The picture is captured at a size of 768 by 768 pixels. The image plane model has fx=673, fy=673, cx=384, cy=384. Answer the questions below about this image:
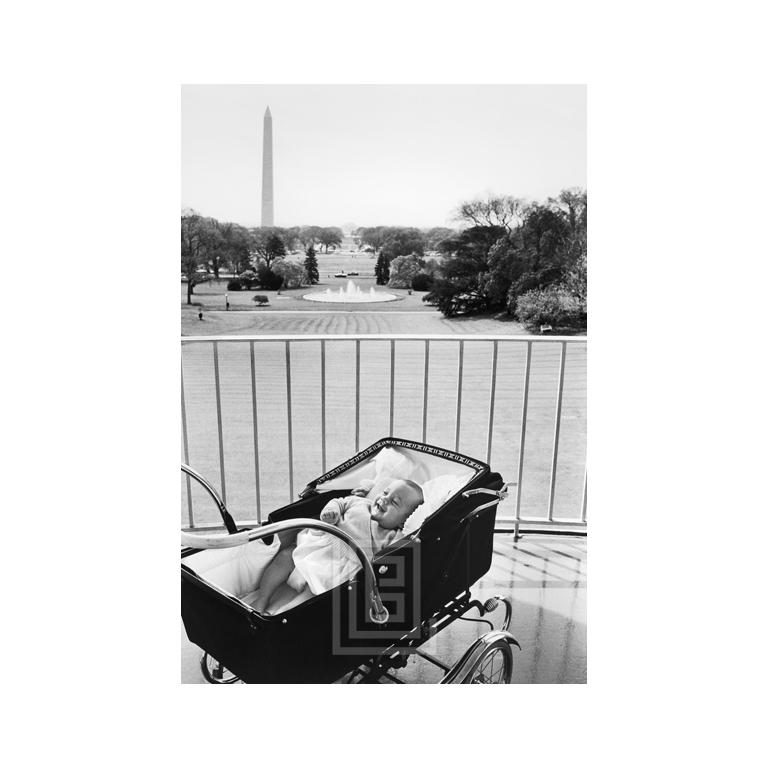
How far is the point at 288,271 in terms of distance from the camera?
1920 mm

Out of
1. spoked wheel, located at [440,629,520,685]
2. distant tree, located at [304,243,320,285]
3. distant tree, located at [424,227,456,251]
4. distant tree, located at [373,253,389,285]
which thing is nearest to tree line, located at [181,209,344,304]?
distant tree, located at [304,243,320,285]

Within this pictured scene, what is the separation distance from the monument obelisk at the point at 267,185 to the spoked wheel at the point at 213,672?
1210 mm

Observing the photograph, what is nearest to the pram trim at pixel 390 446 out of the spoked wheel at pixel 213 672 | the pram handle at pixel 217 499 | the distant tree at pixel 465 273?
the pram handle at pixel 217 499

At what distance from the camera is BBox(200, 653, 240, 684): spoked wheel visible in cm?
180

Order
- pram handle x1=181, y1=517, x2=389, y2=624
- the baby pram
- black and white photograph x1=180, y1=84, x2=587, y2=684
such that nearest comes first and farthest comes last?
pram handle x1=181, y1=517, x2=389, y2=624 < the baby pram < black and white photograph x1=180, y1=84, x2=587, y2=684

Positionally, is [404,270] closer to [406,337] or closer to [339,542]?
[406,337]

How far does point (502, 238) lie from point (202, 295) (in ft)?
2.84

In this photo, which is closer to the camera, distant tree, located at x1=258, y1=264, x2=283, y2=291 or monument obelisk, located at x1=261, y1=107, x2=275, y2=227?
monument obelisk, located at x1=261, y1=107, x2=275, y2=227

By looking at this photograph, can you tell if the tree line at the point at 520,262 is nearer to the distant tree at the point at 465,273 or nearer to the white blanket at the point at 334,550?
the distant tree at the point at 465,273

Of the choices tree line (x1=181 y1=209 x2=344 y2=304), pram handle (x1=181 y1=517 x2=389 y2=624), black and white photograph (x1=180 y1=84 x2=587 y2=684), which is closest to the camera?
pram handle (x1=181 y1=517 x2=389 y2=624)

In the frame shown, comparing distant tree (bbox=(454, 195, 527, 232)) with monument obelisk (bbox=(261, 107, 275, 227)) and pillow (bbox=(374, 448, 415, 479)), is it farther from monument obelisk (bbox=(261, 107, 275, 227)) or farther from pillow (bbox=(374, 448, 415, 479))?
pillow (bbox=(374, 448, 415, 479))
